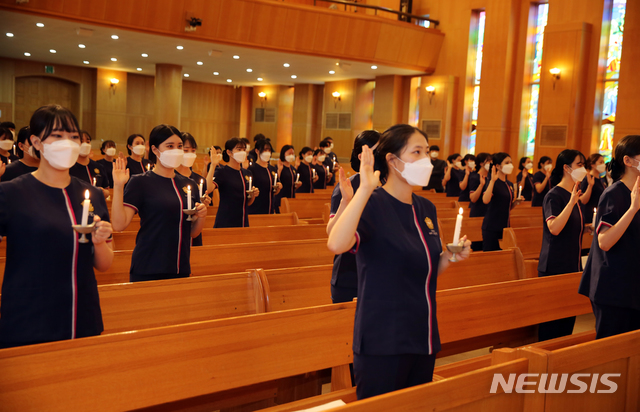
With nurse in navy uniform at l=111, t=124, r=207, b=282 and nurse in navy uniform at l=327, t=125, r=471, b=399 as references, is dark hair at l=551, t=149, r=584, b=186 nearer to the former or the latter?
nurse in navy uniform at l=327, t=125, r=471, b=399

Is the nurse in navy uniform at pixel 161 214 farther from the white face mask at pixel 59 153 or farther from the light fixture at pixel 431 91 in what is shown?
the light fixture at pixel 431 91

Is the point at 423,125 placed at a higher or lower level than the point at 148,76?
lower

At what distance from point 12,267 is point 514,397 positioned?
6.18 ft

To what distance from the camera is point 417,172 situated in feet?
6.53

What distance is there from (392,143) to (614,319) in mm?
1764

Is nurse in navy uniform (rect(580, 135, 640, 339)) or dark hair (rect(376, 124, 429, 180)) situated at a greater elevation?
dark hair (rect(376, 124, 429, 180))

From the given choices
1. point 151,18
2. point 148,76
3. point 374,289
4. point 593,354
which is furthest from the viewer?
point 148,76

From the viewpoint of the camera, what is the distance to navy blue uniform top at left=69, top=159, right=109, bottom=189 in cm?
595

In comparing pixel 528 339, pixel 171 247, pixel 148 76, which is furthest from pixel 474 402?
pixel 148 76

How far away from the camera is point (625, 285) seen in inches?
114

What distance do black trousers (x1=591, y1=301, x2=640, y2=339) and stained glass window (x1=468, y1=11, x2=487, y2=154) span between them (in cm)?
1415

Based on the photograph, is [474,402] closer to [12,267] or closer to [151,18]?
[12,267]

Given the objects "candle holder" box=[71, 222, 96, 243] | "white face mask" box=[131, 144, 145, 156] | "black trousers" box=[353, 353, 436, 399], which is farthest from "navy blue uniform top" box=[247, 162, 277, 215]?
"black trousers" box=[353, 353, 436, 399]

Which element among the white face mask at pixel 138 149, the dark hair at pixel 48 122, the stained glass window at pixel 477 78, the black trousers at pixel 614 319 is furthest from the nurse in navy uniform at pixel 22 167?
the stained glass window at pixel 477 78
